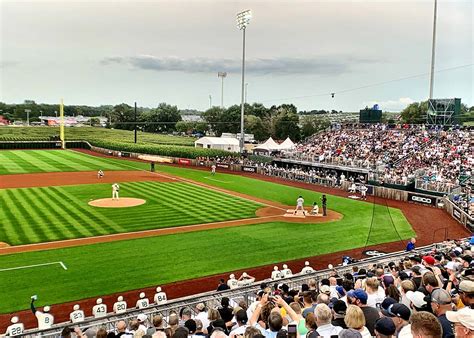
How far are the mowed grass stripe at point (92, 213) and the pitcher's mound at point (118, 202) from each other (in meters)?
1.02

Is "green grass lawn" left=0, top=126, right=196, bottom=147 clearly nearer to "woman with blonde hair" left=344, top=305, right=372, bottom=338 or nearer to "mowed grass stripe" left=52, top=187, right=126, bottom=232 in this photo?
"mowed grass stripe" left=52, top=187, right=126, bottom=232

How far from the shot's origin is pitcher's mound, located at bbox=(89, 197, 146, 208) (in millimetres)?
29672

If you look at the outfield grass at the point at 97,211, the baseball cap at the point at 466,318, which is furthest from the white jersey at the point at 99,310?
the outfield grass at the point at 97,211

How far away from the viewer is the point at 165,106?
461 ft

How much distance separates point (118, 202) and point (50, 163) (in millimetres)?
28609

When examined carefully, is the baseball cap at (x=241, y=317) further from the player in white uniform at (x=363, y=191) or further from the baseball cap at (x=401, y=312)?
the player in white uniform at (x=363, y=191)

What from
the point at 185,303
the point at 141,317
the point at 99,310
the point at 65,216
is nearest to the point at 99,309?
the point at 99,310

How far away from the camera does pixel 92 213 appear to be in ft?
89.1

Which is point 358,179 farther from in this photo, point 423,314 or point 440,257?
point 423,314

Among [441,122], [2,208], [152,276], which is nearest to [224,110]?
[441,122]

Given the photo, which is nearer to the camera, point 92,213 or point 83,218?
point 83,218

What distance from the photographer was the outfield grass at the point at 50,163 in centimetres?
4895

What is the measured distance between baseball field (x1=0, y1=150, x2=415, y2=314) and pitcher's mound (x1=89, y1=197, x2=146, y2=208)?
33.5 inches

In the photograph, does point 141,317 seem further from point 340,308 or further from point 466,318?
point 466,318
